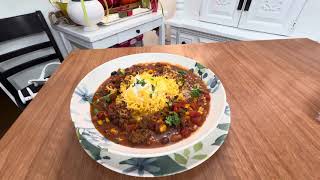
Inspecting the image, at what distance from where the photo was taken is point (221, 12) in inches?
73.8

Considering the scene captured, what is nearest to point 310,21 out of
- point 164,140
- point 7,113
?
point 164,140

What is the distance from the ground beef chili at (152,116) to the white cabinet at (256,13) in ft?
4.62

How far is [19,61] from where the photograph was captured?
5.55 ft

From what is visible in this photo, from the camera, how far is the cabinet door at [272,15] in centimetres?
156

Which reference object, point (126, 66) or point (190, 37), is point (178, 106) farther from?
point (190, 37)

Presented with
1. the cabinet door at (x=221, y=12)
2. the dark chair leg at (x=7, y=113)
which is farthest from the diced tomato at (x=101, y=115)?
the cabinet door at (x=221, y=12)

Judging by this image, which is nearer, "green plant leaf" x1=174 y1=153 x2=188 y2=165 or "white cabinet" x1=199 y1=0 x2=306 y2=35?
"green plant leaf" x1=174 y1=153 x2=188 y2=165

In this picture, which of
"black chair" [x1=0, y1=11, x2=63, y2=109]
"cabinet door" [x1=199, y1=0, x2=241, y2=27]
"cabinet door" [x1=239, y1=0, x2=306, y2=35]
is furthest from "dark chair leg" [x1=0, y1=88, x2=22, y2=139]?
"cabinet door" [x1=239, y1=0, x2=306, y2=35]

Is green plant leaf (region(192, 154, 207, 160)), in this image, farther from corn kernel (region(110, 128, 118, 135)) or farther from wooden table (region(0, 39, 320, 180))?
corn kernel (region(110, 128, 118, 135))

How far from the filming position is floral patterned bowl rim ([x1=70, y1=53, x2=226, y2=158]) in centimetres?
44

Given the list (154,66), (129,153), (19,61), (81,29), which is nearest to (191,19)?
(81,29)

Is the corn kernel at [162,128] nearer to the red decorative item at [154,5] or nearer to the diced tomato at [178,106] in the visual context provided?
the diced tomato at [178,106]

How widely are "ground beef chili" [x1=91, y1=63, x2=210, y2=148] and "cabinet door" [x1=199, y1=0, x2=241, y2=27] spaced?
142 centimetres

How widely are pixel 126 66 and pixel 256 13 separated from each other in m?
1.49
